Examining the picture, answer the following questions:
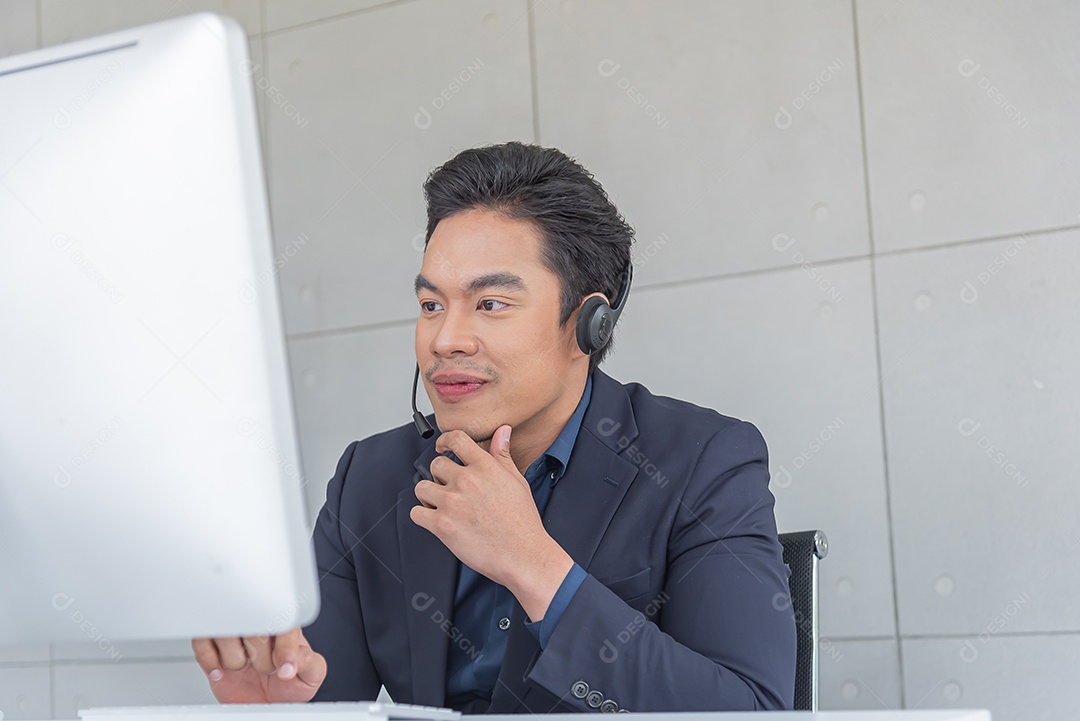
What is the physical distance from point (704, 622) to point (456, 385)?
564 millimetres

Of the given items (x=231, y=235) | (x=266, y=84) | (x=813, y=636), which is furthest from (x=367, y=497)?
(x=266, y=84)

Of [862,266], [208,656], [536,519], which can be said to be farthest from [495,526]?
[862,266]

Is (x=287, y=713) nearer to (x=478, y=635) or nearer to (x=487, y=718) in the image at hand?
(x=487, y=718)

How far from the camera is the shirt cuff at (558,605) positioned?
128 centimetres

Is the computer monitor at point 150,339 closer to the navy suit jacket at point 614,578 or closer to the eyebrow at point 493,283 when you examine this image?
the navy suit jacket at point 614,578

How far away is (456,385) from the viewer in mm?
1685

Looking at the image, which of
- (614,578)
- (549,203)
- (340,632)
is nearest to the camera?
(614,578)

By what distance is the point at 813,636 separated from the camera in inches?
58.7

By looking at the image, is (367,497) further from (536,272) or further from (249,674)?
(249,674)

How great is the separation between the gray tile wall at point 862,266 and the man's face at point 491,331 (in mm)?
679

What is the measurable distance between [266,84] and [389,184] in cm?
54

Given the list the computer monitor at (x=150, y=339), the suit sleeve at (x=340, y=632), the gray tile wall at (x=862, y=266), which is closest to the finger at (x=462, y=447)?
the suit sleeve at (x=340, y=632)

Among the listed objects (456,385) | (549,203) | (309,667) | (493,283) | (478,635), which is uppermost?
(549,203)

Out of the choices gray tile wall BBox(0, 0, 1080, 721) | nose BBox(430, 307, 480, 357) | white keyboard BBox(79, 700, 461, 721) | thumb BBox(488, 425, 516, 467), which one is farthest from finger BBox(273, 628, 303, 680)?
gray tile wall BBox(0, 0, 1080, 721)
